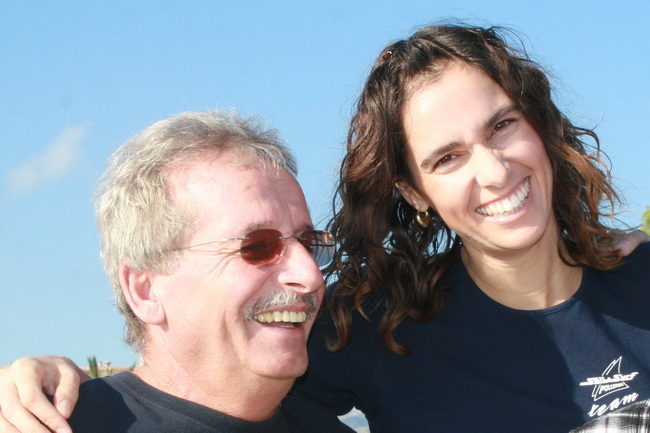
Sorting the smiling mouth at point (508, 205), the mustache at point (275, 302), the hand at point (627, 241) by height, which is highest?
the smiling mouth at point (508, 205)

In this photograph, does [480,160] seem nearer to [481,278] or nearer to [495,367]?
[481,278]

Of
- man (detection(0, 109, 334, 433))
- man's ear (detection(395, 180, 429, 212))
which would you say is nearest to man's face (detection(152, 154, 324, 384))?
man (detection(0, 109, 334, 433))

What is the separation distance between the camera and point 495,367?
3.99 metres

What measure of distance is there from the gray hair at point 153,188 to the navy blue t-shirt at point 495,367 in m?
0.94

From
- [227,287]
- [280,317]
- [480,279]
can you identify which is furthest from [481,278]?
[227,287]

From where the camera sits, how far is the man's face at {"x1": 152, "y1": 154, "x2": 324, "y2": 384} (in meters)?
3.29

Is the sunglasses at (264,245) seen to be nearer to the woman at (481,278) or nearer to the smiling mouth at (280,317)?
the smiling mouth at (280,317)


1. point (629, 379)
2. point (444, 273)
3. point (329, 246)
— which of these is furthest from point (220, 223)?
point (629, 379)

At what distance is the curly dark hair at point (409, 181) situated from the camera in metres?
4.21

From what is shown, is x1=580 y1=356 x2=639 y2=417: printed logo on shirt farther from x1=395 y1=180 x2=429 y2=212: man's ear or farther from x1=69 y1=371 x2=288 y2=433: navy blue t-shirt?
x1=69 y1=371 x2=288 y2=433: navy blue t-shirt

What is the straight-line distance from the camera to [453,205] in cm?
400

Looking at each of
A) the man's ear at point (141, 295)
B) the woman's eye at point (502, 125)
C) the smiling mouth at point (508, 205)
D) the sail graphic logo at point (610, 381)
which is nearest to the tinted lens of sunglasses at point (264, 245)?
the man's ear at point (141, 295)

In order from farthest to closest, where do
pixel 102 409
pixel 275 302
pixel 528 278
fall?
1. pixel 528 278
2. pixel 275 302
3. pixel 102 409

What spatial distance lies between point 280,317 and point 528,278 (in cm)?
141
